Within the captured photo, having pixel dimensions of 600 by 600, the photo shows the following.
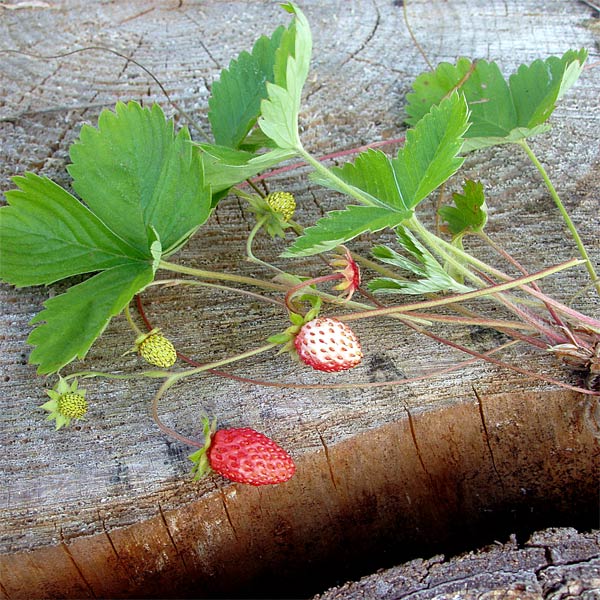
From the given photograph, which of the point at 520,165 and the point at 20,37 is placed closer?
the point at 520,165

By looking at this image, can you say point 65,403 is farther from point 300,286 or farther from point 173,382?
point 300,286

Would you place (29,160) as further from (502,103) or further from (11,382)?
(502,103)

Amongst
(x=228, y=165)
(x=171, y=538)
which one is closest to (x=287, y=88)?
(x=228, y=165)

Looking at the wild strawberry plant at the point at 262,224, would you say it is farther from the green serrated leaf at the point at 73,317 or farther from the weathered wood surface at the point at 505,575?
the weathered wood surface at the point at 505,575

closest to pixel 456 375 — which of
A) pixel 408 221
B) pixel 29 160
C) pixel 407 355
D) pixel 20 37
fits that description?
pixel 407 355

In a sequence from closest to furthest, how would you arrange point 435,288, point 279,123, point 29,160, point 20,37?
point 279,123 → point 435,288 → point 29,160 → point 20,37

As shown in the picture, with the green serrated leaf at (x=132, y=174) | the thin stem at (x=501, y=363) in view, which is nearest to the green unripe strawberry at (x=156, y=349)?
the green serrated leaf at (x=132, y=174)
